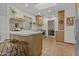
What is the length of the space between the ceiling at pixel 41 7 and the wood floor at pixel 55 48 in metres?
0.44

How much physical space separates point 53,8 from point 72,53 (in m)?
0.83

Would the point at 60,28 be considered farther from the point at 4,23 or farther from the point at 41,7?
the point at 4,23

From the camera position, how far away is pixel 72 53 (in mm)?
1798

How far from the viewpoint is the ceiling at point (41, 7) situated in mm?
1796

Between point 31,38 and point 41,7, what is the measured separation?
0.56 meters

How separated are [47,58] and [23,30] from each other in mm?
648

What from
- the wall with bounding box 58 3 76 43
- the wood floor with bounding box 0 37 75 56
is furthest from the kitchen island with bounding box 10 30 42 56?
the wall with bounding box 58 3 76 43

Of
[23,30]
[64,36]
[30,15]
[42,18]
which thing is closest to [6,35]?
[23,30]

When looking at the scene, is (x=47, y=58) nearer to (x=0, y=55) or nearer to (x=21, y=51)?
(x=21, y=51)

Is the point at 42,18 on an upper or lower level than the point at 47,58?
upper

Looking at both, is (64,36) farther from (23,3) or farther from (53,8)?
(23,3)

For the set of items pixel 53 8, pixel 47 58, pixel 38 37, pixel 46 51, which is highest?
pixel 53 8

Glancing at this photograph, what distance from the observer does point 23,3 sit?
1.80 metres

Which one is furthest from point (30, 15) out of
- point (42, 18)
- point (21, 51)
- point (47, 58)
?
point (47, 58)
